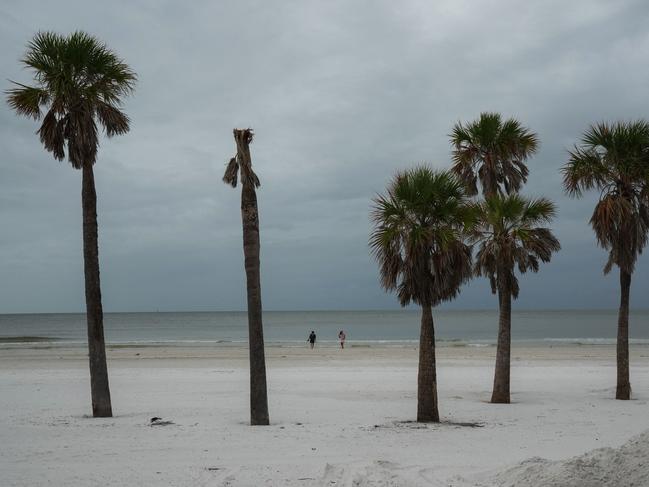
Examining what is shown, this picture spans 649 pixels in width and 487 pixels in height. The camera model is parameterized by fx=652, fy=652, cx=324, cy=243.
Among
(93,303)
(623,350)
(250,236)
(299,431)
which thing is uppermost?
(250,236)

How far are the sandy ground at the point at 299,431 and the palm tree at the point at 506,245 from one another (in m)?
1.77

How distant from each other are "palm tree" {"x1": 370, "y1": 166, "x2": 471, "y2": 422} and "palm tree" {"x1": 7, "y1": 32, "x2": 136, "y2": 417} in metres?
6.61

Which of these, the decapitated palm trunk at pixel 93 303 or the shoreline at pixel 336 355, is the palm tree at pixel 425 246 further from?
the shoreline at pixel 336 355

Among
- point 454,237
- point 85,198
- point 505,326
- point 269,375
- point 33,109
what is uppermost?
point 33,109

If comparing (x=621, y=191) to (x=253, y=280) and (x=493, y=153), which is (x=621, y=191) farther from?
(x=253, y=280)

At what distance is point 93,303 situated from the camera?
594 inches

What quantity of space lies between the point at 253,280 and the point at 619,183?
11349 mm

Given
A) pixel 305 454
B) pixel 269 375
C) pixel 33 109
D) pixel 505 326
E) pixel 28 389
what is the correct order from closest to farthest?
pixel 305 454
pixel 33 109
pixel 505 326
pixel 28 389
pixel 269 375

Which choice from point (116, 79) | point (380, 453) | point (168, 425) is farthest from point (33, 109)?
point (380, 453)

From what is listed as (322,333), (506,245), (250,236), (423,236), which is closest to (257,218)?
(250,236)

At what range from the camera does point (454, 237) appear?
1427cm

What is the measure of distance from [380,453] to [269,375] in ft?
56.5

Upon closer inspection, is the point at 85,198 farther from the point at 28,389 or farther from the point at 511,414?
the point at 511,414

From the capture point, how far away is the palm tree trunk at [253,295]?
14.0m
